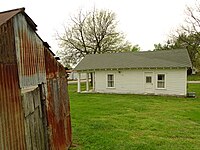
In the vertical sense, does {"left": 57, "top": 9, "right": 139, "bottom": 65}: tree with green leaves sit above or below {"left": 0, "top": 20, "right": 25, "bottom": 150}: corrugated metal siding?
above

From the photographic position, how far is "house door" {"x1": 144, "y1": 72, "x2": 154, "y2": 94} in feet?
66.3

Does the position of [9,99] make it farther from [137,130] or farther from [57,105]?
[137,130]

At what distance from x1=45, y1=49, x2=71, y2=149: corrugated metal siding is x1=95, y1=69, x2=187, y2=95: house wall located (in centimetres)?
1428

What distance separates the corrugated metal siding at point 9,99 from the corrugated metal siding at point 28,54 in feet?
0.83

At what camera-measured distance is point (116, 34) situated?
117ft

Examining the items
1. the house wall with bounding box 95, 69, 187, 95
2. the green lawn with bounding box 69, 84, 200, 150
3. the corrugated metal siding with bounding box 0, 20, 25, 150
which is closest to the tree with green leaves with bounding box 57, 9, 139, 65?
the house wall with bounding box 95, 69, 187, 95

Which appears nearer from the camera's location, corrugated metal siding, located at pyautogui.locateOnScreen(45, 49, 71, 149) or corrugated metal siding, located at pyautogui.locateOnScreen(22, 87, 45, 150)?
corrugated metal siding, located at pyautogui.locateOnScreen(22, 87, 45, 150)

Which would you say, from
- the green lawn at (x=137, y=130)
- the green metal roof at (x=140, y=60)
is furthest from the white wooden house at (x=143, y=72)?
the green lawn at (x=137, y=130)

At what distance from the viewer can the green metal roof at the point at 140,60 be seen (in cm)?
1975

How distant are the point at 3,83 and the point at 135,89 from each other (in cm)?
1868

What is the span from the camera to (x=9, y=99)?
3098mm

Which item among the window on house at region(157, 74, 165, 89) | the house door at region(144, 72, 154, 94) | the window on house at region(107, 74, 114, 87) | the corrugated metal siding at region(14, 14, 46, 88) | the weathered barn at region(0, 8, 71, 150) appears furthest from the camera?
the window on house at region(107, 74, 114, 87)

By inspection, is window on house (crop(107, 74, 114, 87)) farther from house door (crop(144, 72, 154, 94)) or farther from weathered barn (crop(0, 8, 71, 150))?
weathered barn (crop(0, 8, 71, 150))

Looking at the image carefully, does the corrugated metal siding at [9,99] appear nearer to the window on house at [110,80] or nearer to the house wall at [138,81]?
the house wall at [138,81]
